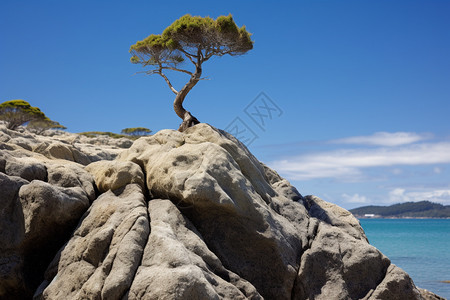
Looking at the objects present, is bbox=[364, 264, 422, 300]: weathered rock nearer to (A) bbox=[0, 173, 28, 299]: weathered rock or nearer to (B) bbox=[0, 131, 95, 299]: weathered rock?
(B) bbox=[0, 131, 95, 299]: weathered rock

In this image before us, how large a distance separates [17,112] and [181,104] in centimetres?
4266

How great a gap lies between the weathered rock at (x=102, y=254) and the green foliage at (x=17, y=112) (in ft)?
149

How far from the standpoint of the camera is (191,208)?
36.0 ft

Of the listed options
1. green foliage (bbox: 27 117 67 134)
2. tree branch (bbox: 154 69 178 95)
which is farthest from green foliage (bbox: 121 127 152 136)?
tree branch (bbox: 154 69 178 95)

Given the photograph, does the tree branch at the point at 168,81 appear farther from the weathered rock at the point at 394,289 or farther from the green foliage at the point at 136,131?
the green foliage at the point at 136,131

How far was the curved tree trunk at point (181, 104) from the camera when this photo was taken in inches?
617

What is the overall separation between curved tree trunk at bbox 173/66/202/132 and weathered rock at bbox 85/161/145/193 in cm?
388

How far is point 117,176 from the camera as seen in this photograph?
11.5 m

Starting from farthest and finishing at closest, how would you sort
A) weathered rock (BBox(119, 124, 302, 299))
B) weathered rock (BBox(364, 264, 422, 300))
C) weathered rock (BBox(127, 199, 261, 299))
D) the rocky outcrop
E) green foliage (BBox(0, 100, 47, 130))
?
green foliage (BBox(0, 100, 47, 130)), weathered rock (BBox(364, 264, 422, 300)), weathered rock (BBox(119, 124, 302, 299)), the rocky outcrop, weathered rock (BBox(127, 199, 261, 299))

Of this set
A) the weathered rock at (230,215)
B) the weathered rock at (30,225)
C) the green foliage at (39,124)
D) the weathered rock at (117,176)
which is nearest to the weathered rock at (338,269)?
the weathered rock at (230,215)

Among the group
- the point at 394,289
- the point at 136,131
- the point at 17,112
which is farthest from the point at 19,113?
the point at 394,289

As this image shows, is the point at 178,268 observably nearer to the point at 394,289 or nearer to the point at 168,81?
the point at 394,289

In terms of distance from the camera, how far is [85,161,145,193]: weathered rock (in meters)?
11.5

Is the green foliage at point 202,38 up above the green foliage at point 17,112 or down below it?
below
